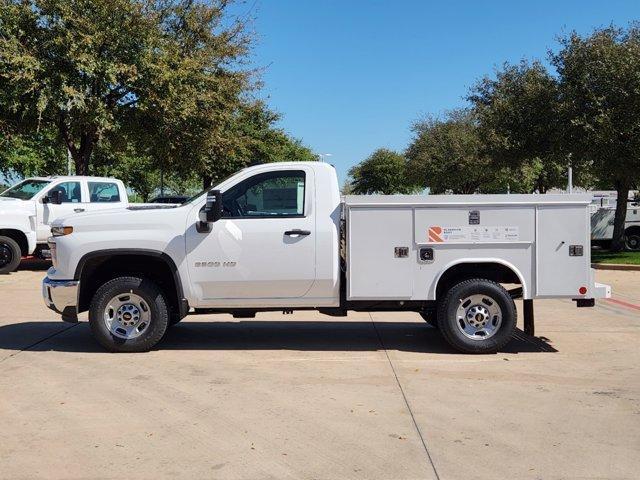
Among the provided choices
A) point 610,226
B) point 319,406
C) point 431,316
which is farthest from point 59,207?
point 610,226

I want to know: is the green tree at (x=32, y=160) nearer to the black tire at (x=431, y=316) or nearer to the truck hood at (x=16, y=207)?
the truck hood at (x=16, y=207)

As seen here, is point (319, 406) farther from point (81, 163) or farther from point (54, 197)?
point (81, 163)

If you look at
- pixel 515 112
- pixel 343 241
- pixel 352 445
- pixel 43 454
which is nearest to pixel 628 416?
pixel 352 445

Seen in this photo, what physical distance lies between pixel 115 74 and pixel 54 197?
4.18 meters

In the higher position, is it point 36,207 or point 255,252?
point 36,207

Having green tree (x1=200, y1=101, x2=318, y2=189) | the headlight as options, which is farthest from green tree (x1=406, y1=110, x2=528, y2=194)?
the headlight

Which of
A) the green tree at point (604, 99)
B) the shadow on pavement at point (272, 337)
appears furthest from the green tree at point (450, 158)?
the shadow on pavement at point (272, 337)

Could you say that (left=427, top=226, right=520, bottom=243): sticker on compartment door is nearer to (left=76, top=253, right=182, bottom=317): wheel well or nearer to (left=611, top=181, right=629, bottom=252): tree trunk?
(left=76, top=253, right=182, bottom=317): wheel well

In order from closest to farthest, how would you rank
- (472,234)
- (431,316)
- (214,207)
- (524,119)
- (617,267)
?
(214,207) → (472,234) → (431,316) → (617,267) → (524,119)

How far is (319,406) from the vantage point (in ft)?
18.2

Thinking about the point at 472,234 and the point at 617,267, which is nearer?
the point at 472,234

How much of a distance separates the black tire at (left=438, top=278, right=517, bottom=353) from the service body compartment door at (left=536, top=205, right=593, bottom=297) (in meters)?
0.41

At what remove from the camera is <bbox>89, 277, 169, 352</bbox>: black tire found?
7297 mm

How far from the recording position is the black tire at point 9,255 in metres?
14.9
